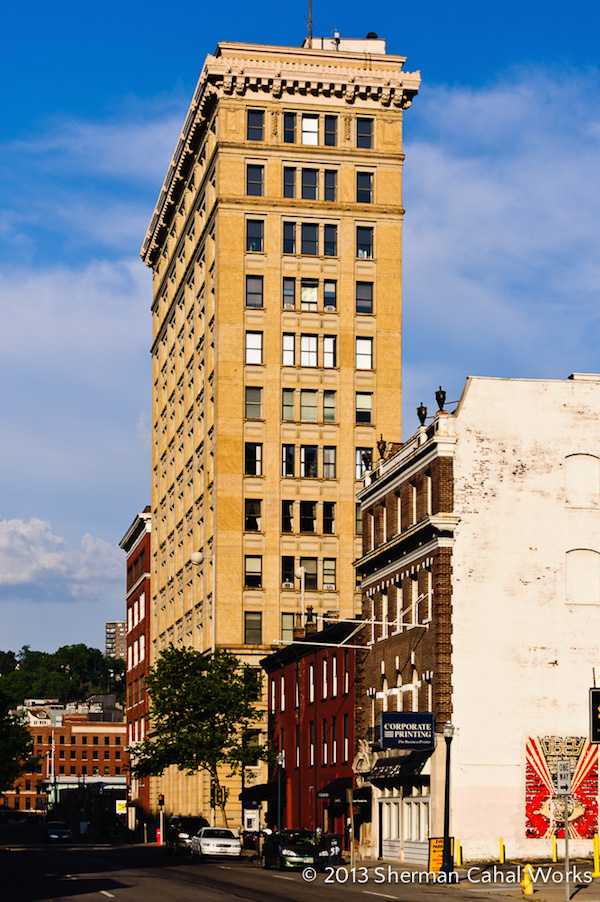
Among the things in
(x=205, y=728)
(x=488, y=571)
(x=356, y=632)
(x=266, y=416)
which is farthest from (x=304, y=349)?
(x=488, y=571)

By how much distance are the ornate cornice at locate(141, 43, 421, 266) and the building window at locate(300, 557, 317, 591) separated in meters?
32.0

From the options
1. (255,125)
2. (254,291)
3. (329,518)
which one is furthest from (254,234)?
(329,518)

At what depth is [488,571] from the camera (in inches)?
2293

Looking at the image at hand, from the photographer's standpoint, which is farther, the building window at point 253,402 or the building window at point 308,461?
the building window at point 253,402

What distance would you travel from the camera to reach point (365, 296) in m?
100

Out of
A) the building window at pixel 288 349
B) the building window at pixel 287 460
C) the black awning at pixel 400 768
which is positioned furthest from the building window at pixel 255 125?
the black awning at pixel 400 768

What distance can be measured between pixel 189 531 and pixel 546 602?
56.5 m

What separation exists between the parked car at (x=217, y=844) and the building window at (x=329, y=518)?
106 ft

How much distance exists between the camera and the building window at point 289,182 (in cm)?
9994

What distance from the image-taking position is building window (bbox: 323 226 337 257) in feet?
328

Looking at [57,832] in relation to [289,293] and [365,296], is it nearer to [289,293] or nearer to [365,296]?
[289,293]

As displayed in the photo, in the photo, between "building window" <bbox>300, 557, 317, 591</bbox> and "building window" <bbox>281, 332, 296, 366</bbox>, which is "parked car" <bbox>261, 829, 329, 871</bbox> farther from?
"building window" <bbox>281, 332, 296, 366</bbox>

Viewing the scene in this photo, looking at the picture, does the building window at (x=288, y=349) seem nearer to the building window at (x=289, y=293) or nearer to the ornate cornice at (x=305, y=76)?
the building window at (x=289, y=293)

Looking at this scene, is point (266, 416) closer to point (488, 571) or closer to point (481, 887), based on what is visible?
point (488, 571)
